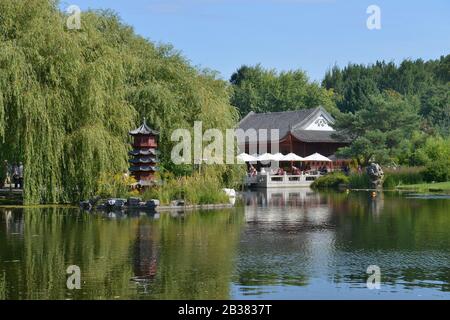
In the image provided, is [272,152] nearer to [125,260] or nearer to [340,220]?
[340,220]

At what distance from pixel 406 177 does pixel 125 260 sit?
127ft

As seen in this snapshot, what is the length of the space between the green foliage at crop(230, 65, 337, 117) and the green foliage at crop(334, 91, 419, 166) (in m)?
27.6

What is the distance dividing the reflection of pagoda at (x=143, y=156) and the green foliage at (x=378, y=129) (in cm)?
2737

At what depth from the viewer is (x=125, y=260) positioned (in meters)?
15.1

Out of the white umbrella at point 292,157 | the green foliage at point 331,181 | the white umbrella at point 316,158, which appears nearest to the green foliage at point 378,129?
the green foliage at point 331,181

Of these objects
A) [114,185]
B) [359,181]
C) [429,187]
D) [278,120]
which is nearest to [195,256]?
[114,185]

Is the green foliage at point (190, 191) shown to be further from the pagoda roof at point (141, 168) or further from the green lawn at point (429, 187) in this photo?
the green lawn at point (429, 187)

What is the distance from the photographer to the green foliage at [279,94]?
89062mm

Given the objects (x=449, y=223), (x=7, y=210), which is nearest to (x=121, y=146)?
(x=7, y=210)

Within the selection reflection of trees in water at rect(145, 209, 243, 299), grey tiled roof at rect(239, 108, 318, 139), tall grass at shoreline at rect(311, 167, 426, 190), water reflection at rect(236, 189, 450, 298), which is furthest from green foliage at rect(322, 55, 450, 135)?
reflection of trees in water at rect(145, 209, 243, 299)

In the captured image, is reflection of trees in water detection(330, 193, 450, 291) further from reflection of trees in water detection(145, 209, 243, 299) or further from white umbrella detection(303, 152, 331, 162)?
white umbrella detection(303, 152, 331, 162)

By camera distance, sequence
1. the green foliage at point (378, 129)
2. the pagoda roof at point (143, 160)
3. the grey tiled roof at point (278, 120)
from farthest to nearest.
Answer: the grey tiled roof at point (278, 120), the green foliage at point (378, 129), the pagoda roof at point (143, 160)

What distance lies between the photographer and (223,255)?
1571 cm
